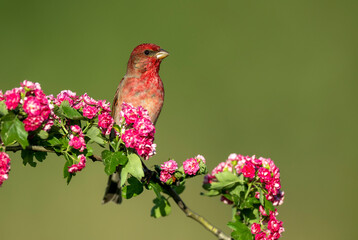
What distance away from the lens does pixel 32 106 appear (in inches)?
77.3

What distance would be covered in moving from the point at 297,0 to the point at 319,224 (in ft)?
15.9

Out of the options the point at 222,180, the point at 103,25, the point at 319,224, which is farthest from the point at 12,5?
the point at 222,180

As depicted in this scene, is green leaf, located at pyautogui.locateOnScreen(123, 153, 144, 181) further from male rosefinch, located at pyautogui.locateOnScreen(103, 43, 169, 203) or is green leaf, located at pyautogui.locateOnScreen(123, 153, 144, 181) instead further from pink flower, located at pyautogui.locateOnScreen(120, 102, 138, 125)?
male rosefinch, located at pyautogui.locateOnScreen(103, 43, 169, 203)

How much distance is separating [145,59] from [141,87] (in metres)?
0.28

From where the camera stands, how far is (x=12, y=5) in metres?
8.62

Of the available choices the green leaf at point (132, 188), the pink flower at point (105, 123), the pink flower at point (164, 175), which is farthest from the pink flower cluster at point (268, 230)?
the pink flower at point (105, 123)

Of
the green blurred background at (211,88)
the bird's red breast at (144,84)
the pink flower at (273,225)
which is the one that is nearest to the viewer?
the pink flower at (273,225)

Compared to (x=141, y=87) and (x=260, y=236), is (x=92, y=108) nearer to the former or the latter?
(x=260, y=236)

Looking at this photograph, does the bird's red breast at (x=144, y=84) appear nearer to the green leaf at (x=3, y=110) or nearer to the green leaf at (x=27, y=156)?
the green leaf at (x=27, y=156)

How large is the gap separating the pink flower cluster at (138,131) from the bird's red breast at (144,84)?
1724 mm

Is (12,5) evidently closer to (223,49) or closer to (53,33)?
(53,33)

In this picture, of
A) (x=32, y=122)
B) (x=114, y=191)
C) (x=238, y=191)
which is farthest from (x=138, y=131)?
(x=114, y=191)

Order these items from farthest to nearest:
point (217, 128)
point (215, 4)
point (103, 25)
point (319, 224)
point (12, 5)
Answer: point (215, 4)
point (103, 25)
point (12, 5)
point (217, 128)
point (319, 224)

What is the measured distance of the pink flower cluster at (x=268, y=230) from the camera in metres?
2.47
